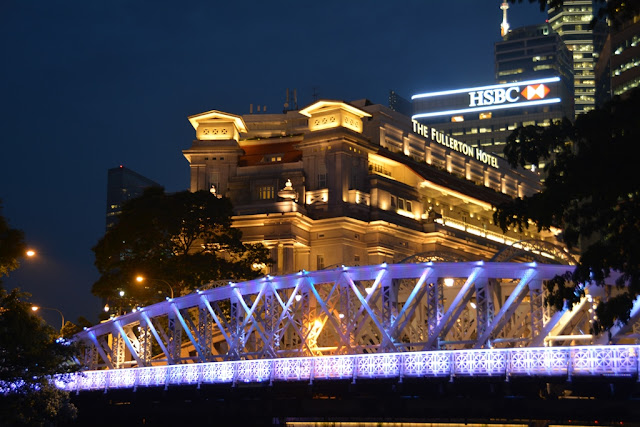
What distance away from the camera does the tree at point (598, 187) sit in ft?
112

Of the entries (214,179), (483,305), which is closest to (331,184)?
(214,179)

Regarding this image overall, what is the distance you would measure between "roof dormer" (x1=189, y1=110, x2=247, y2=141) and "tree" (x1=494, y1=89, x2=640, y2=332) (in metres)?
89.2

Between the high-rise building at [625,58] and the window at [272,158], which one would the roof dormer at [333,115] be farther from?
the high-rise building at [625,58]

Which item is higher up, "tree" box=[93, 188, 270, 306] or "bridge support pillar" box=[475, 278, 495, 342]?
"tree" box=[93, 188, 270, 306]

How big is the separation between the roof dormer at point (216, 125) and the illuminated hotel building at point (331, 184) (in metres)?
0.12

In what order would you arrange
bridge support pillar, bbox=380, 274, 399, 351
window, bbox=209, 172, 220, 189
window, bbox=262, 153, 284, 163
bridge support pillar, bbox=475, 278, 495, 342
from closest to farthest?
bridge support pillar, bbox=475, 278, 495, 342
bridge support pillar, bbox=380, 274, 399, 351
window, bbox=209, 172, 220, 189
window, bbox=262, 153, 284, 163

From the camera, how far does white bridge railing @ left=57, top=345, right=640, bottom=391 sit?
48875 millimetres

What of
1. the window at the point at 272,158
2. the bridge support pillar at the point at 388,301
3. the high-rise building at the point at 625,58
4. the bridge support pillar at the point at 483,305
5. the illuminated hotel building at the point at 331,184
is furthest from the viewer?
the high-rise building at the point at 625,58

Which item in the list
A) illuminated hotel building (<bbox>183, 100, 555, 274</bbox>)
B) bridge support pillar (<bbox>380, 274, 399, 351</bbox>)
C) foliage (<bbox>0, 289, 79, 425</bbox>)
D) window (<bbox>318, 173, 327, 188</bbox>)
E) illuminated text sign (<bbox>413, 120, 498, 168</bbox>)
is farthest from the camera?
illuminated text sign (<bbox>413, 120, 498, 168</bbox>)

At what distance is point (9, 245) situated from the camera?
55.8 meters

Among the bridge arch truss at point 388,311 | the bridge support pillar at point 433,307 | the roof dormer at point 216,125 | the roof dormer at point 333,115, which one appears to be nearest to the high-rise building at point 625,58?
the roof dormer at point 333,115

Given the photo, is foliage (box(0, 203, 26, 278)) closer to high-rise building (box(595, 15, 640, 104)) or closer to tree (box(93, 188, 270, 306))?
tree (box(93, 188, 270, 306))

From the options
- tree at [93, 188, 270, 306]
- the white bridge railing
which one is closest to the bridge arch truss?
the white bridge railing

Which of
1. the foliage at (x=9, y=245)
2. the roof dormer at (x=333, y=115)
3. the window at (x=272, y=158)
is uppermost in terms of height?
the roof dormer at (x=333, y=115)
